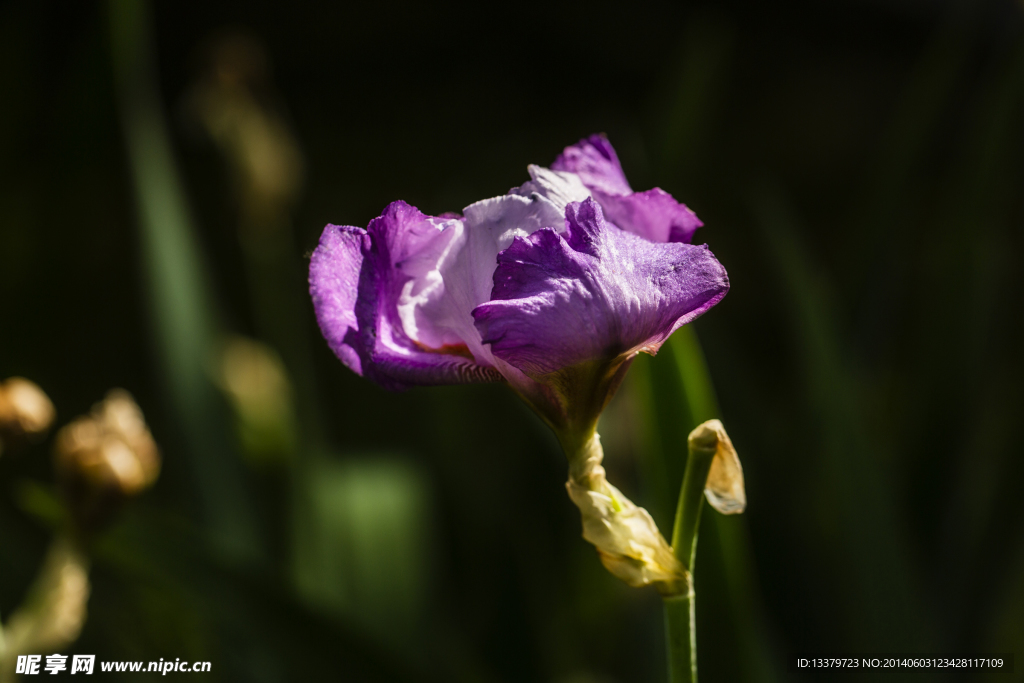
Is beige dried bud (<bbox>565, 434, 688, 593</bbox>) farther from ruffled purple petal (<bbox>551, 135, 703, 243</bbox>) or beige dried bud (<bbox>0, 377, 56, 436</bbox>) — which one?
beige dried bud (<bbox>0, 377, 56, 436</bbox>)

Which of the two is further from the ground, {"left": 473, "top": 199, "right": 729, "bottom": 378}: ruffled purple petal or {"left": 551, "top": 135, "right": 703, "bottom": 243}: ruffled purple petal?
{"left": 551, "top": 135, "right": 703, "bottom": 243}: ruffled purple petal

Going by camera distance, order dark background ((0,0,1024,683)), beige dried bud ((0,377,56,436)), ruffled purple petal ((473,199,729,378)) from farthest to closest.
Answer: dark background ((0,0,1024,683)), beige dried bud ((0,377,56,436)), ruffled purple petal ((473,199,729,378))

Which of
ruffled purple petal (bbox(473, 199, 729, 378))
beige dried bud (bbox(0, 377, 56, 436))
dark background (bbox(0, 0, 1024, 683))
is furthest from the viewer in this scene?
dark background (bbox(0, 0, 1024, 683))

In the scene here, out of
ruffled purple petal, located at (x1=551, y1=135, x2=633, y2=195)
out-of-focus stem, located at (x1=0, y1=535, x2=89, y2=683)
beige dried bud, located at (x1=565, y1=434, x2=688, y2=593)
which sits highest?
ruffled purple petal, located at (x1=551, y1=135, x2=633, y2=195)

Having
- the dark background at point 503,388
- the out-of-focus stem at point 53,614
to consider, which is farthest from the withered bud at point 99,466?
the dark background at point 503,388

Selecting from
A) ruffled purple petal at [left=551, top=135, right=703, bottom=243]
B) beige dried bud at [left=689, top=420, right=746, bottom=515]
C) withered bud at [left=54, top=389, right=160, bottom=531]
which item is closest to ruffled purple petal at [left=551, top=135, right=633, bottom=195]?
ruffled purple petal at [left=551, top=135, right=703, bottom=243]

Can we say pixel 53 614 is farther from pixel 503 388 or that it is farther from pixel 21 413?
pixel 503 388

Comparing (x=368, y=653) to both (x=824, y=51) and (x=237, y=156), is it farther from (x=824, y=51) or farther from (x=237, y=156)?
(x=824, y=51)

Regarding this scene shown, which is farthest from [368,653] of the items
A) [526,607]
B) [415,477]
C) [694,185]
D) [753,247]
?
[753,247]
